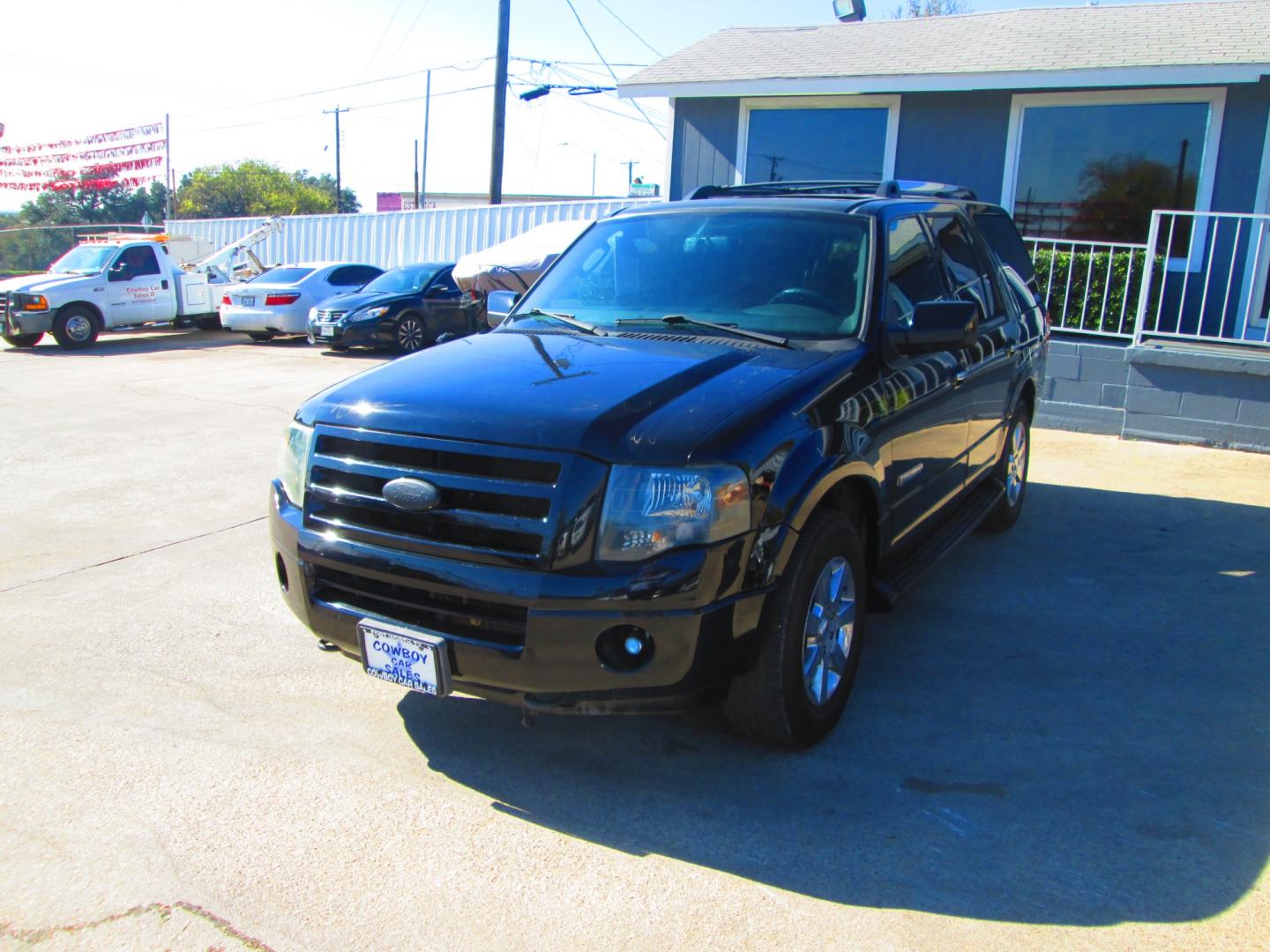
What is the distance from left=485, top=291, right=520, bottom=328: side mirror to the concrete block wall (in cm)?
633

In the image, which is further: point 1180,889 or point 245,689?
point 245,689

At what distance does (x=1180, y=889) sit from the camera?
9.05ft

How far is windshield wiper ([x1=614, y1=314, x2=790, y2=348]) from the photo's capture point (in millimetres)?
3803

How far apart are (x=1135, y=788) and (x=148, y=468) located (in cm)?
702

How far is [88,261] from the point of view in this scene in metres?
17.9

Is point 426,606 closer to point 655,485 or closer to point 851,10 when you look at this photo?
point 655,485

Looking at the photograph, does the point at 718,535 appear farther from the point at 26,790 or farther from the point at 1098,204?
the point at 1098,204

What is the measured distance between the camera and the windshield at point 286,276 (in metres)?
18.4

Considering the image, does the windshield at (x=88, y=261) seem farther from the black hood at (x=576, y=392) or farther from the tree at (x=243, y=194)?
the tree at (x=243, y=194)

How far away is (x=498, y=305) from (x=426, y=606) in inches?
94.9

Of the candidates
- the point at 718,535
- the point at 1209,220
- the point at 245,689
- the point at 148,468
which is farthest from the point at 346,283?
the point at 718,535

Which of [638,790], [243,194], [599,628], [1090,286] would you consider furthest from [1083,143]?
[243,194]

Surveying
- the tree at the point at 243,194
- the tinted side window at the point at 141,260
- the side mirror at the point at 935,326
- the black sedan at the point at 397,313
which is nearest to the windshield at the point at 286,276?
the tinted side window at the point at 141,260

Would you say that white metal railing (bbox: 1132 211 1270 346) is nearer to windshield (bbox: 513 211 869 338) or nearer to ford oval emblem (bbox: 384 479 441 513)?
windshield (bbox: 513 211 869 338)
